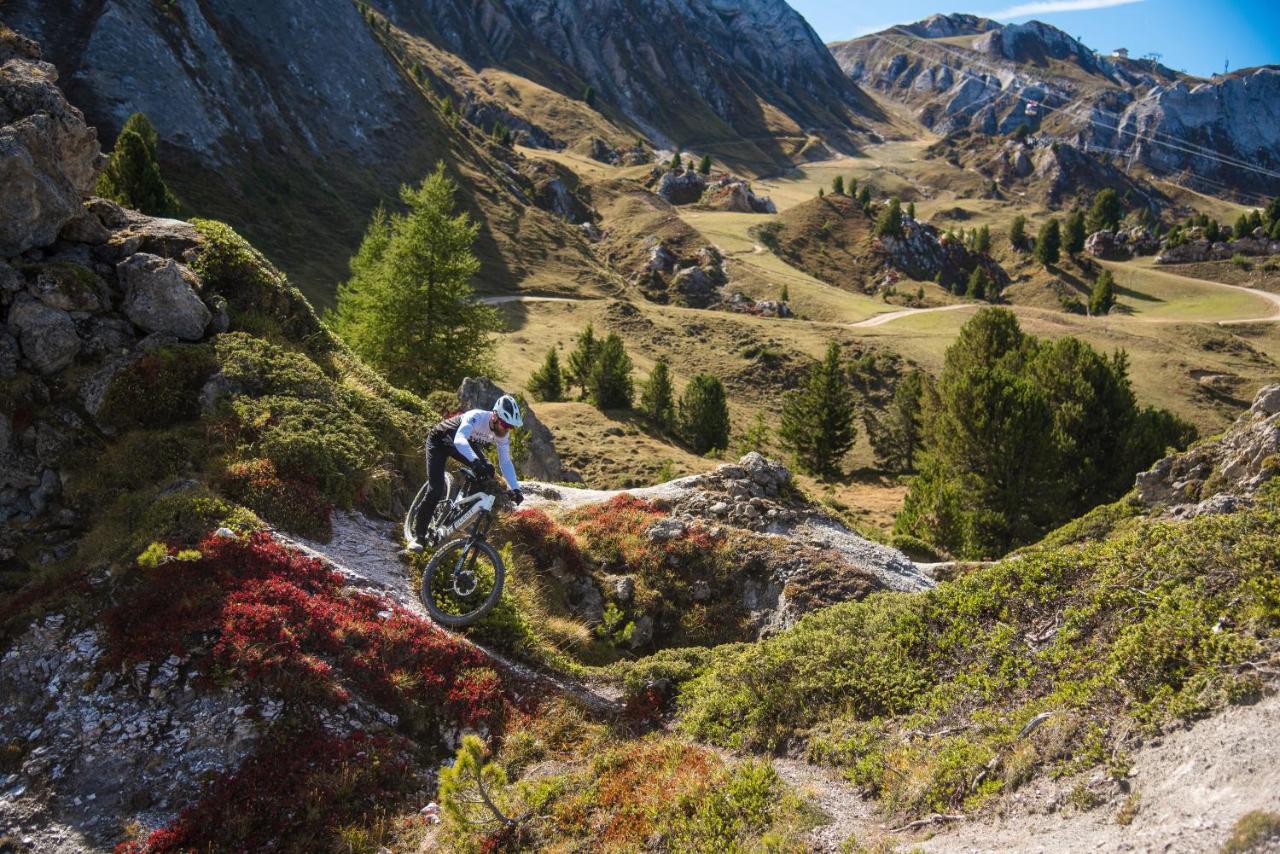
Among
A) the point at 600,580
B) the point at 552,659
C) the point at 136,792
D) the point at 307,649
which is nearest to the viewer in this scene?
the point at 136,792

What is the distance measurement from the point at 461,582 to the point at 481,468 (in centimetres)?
226

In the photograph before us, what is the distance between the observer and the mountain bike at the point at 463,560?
479 inches

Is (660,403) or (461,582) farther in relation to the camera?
(660,403)

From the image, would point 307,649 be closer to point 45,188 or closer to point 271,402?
point 271,402

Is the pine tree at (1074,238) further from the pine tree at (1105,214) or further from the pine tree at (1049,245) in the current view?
the pine tree at (1105,214)

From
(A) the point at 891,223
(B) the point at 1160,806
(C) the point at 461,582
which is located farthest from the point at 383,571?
(A) the point at 891,223

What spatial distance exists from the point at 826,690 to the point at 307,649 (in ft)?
25.7

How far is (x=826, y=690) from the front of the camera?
10.5m

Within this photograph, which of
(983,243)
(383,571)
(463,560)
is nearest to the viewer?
(463,560)

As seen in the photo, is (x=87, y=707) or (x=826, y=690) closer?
(x=87, y=707)

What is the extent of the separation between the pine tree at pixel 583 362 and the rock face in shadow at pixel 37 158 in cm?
4947

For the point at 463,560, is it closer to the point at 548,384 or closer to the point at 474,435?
the point at 474,435

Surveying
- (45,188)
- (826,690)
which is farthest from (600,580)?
(45,188)

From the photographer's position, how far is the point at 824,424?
62.6 meters
